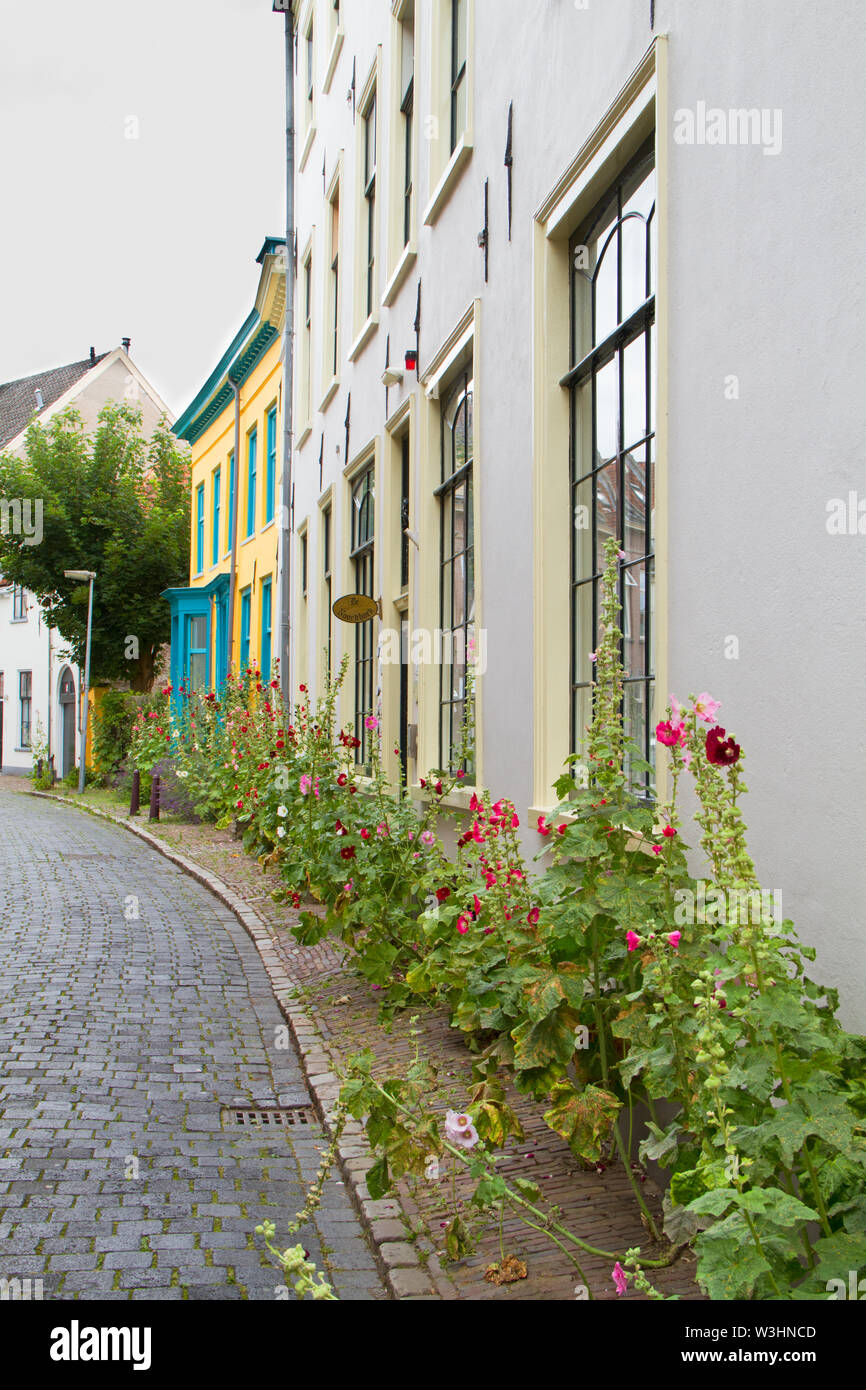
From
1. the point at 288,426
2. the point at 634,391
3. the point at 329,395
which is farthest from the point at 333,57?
the point at 634,391

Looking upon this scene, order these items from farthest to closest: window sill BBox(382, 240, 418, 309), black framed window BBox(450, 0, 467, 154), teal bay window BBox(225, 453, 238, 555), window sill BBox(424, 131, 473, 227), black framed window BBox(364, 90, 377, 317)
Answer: teal bay window BBox(225, 453, 238, 555), black framed window BBox(364, 90, 377, 317), window sill BBox(382, 240, 418, 309), black framed window BBox(450, 0, 467, 154), window sill BBox(424, 131, 473, 227)

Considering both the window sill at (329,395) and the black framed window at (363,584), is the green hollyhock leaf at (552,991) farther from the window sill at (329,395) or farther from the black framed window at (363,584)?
the window sill at (329,395)

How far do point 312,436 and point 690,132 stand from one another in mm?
12172

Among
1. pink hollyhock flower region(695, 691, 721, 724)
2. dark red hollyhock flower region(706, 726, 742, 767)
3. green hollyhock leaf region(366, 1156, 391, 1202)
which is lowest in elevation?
green hollyhock leaf region(366, 1156, 391, 1202)

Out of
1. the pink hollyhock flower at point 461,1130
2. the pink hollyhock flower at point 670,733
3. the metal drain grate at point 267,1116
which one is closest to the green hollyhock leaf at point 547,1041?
the pink hollyhock flower at point 461,1130

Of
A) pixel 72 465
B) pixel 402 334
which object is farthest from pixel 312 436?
pixel 72 465

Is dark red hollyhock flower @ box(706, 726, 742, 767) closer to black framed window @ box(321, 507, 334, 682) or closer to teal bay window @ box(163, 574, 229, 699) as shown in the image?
black framed window @ box(321, 507, 334, 682)

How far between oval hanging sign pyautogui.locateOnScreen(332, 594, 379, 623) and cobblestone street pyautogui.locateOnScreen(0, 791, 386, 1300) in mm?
2743

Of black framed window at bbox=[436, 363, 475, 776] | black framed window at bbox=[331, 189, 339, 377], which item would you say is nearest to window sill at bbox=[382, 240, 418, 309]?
black framed window at bbox=[436, 363, 475, 776]

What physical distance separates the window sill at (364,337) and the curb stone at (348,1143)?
5500 millimetres

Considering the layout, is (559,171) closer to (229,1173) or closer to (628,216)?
(628,216)

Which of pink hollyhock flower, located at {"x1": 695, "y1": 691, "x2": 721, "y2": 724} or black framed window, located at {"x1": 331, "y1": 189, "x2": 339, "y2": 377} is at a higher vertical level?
black framed window, located at {"x1": 331, "y1": 189, "x2": 339, "y2": 377}

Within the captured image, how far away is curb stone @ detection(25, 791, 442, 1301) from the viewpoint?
3.43 metres

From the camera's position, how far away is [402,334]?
10.6m
